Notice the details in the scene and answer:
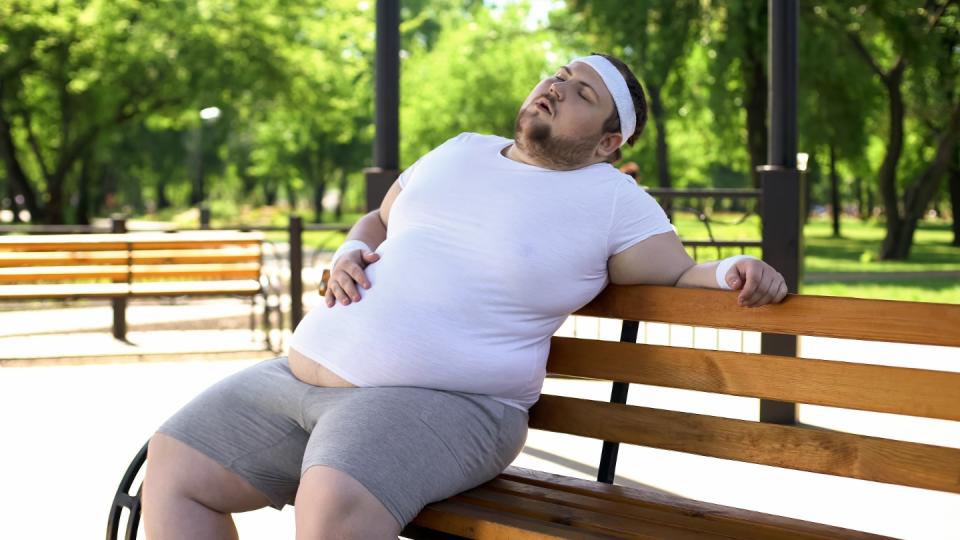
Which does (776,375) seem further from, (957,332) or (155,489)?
(155,489)

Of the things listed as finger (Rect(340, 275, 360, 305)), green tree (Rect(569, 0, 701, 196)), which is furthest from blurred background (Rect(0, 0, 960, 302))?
finger (Rect(340, 275, 360, 305))

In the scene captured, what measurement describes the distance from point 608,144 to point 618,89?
0.15 m

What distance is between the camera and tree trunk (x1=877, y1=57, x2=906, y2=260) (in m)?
26.8

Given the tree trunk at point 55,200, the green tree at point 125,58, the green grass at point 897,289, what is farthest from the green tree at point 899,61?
the tree trunk at point 55,200

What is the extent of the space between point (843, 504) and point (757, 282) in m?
2.45

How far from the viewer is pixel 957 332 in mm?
2977

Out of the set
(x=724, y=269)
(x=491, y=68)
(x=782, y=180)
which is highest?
(x=491, y=68)

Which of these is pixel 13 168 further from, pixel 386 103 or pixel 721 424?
pixel 721 424

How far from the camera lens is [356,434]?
9.89ft

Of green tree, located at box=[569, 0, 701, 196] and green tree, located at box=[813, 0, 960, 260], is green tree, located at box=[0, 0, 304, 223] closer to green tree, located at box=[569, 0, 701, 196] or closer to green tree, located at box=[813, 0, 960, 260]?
green tree, located at box=[569, 0, 701, 196]

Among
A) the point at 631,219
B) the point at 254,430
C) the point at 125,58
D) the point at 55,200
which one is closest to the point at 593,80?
the point at 631,219

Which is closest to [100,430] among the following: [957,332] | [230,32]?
[957,332]

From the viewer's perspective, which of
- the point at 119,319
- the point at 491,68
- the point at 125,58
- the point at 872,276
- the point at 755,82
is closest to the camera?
the point at 119,319

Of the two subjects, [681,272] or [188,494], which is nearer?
[188,494]
